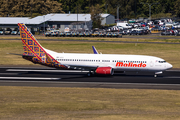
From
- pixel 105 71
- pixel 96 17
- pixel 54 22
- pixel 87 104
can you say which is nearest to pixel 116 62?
pixel 105 71

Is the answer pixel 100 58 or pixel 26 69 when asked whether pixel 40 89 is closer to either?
pixel 100 58

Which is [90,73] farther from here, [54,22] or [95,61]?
[54,22]

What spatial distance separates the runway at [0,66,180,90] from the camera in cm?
4231

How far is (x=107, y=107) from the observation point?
30.2 meters

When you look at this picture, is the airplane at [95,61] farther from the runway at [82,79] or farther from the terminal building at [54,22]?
the terminal building at [54,22]

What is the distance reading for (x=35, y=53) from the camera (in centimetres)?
5019

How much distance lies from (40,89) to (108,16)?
6220 inches

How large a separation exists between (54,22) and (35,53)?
440ft

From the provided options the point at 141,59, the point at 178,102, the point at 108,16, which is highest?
the point at 108,16

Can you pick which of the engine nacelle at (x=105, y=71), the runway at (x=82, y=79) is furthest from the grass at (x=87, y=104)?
the engine nacelle at (x=105, y=71)

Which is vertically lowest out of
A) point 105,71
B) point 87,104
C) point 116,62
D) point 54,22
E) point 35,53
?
point 87,104

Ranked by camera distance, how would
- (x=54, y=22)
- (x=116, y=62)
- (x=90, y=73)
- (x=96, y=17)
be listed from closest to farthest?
(x=116, y=62) → (x=90, y=73) → (x=96, y=17) → (x=54, y=22)

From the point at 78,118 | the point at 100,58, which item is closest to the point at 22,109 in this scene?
the point at 78,118

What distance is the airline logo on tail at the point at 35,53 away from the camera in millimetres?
49438
